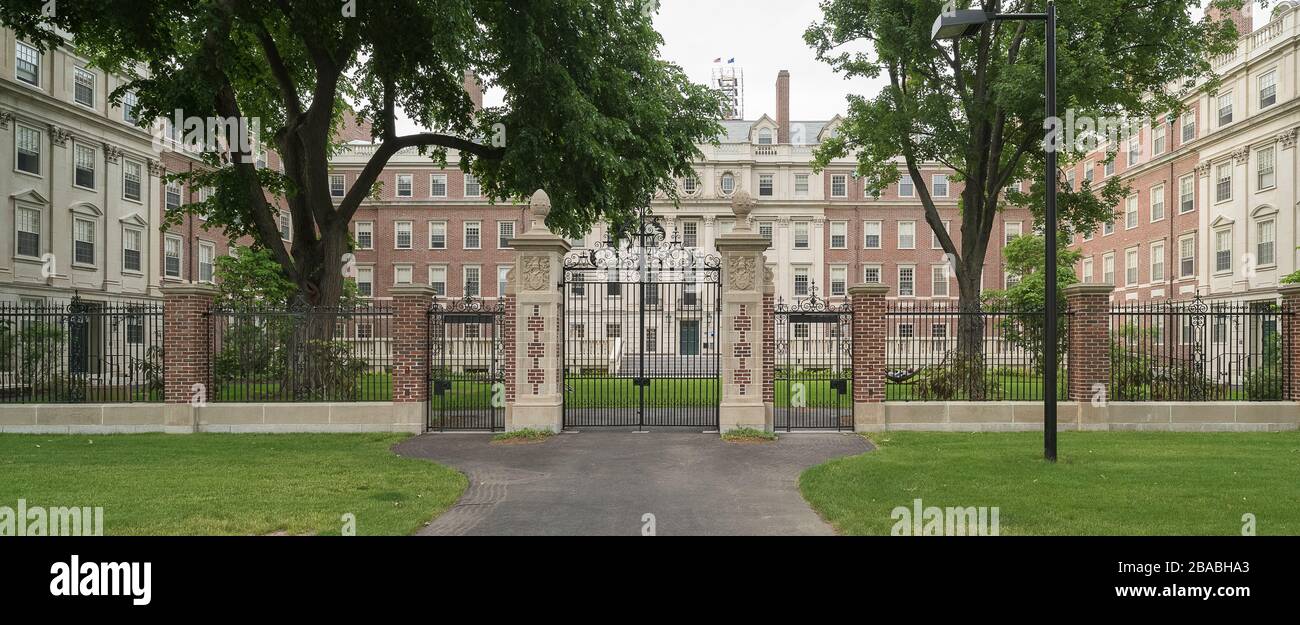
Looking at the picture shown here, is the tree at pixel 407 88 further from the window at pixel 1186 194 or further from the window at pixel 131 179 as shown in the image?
the window at pixel 1186 194

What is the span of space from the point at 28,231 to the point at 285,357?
21326mm

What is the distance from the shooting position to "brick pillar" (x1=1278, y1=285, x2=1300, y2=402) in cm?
1581

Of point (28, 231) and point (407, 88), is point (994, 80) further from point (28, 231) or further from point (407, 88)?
point (28, 231)

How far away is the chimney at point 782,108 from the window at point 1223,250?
1141 inches

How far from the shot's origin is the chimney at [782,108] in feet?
197

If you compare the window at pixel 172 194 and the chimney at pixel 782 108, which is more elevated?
the chimney at pixel 782 108

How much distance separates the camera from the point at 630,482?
426 inches

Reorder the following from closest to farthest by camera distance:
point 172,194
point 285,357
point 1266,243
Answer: point 285,357 → point 1266,243 → point 172,194

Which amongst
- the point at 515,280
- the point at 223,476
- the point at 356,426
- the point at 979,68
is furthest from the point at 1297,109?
the point at 223,476

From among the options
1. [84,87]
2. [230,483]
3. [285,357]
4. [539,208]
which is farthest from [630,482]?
[84,87]

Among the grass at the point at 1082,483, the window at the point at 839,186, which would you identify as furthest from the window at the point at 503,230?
the grass at the point at 1082,483

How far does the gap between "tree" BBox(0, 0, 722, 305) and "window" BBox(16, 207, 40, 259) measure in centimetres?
1113

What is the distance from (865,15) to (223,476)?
2126 centimetres

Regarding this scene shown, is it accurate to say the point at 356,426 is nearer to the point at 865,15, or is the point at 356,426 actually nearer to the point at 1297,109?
the point at 865,15
